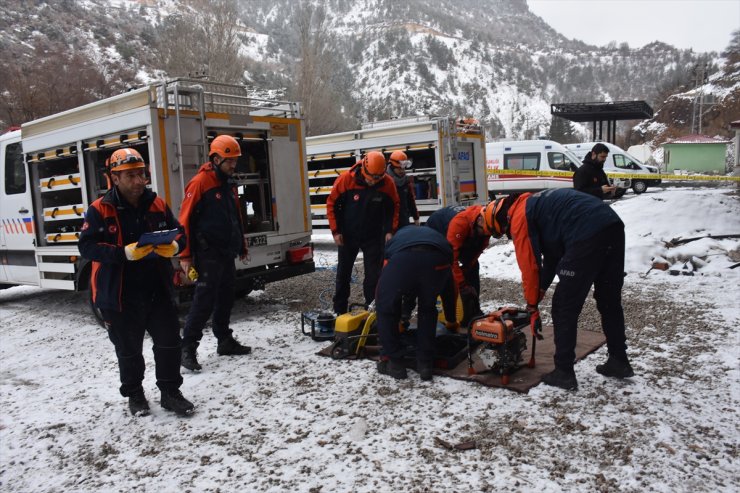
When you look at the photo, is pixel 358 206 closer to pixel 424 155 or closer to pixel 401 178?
pixel 401 178

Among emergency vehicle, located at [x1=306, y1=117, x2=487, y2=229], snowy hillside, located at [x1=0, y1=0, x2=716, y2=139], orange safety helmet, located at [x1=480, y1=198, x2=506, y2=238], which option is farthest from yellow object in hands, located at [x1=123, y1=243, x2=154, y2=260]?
snowy hillside, located at [x1=0, y1=0, x2=716, y2=139]

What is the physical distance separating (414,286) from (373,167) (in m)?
1.97

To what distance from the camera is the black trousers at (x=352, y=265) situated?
6.32 m

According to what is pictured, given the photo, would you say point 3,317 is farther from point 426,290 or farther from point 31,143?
point 426,290

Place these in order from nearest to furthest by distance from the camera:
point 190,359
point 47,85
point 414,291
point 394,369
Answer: point 414,291 < point 394,369 < point 190,359 < point 47,85

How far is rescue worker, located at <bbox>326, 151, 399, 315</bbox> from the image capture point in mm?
6180

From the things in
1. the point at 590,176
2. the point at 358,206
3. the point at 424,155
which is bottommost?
the point at 358,206

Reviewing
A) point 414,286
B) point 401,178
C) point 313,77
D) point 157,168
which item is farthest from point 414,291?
point 313,77

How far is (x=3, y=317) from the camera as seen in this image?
8164mm

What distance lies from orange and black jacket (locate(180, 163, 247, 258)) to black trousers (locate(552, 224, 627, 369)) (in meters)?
2.94

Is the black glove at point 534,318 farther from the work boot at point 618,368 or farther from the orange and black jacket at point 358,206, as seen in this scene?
the orange and black jacket at point 358,206

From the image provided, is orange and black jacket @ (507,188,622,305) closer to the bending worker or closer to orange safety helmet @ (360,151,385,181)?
the bending worker

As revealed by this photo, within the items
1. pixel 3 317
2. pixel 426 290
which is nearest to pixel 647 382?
pixel 426 290

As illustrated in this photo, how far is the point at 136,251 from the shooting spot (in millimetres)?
3697
